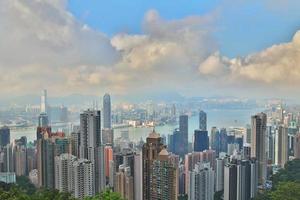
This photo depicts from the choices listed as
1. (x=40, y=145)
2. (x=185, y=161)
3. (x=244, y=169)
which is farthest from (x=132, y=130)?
(x=244, y=169)

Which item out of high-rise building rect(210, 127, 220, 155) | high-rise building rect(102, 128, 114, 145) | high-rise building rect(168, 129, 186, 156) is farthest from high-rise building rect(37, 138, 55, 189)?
high-rise building rect(210, 127, 220, 155)

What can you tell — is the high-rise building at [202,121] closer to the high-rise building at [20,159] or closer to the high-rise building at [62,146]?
the high-rise building at [62,146]

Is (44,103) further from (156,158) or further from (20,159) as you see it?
(156,158)

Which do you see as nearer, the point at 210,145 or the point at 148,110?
the point at 148,110

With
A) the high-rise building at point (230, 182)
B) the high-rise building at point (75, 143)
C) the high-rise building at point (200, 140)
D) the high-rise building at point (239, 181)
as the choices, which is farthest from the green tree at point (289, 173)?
the high-rise building at point (75, 143)

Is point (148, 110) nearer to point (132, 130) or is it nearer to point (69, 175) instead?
point (132, 130)

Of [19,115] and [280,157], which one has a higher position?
[19,115]

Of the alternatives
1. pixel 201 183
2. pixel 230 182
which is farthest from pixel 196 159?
pixel 230 182
